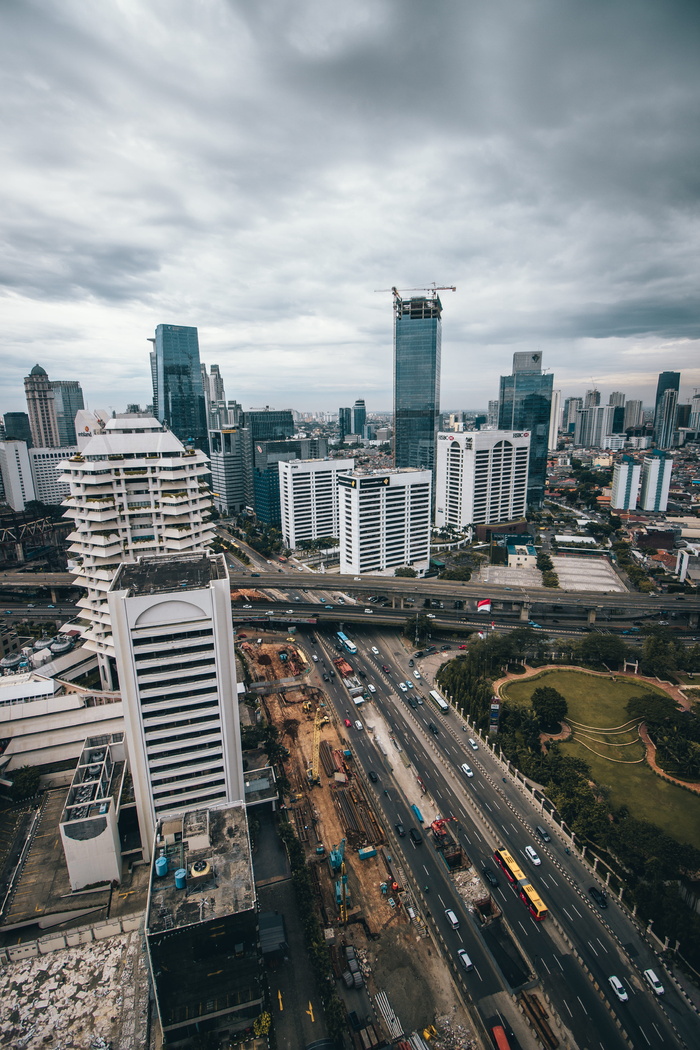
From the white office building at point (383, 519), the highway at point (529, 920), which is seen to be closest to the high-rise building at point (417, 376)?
the white office building at point (383, 519)

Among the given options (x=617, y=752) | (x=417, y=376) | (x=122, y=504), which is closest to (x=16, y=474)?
(x=122, y=504)

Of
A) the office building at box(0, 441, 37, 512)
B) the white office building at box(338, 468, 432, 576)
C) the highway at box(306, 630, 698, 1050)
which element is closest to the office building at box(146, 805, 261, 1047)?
the highway at box(306, 630, 698, 1050)

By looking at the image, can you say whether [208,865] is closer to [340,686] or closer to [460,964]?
[460,964]

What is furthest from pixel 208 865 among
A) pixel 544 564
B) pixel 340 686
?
pixel 544 564

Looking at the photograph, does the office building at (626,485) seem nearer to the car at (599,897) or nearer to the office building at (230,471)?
the office building at (230,471)

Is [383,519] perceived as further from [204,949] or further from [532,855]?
[204,949]
